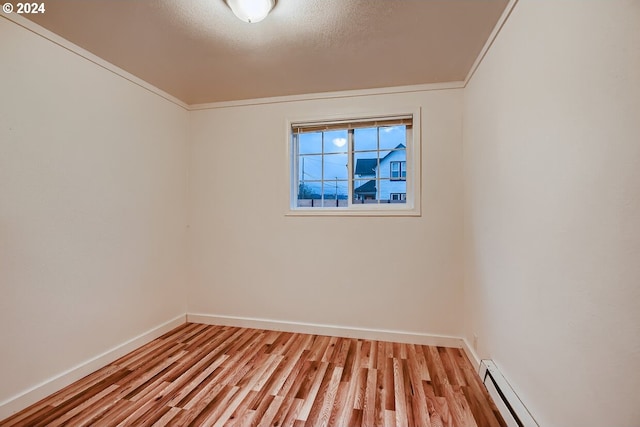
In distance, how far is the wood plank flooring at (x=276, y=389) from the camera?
5.13ft

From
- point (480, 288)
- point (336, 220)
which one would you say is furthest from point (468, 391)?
point (336, 220)

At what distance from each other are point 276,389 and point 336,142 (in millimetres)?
2253

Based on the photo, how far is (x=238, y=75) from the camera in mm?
2365

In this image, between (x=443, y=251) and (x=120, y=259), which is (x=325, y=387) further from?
(x=120, y=259)

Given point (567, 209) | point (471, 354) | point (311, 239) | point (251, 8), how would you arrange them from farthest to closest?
point (311, 239)
point (471, 354)
point (251, 8)
point (567, 209)

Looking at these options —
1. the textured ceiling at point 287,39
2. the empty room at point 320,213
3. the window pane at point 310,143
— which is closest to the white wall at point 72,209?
the empty room at point 320,213

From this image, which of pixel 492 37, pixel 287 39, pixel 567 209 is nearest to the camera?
pixel 567 209

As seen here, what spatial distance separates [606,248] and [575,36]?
804mm

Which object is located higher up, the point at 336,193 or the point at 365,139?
the point at 365,139

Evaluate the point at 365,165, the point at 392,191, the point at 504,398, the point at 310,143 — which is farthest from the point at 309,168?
the point at 504,398

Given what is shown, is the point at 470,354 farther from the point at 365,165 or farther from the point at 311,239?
the point at 365,165

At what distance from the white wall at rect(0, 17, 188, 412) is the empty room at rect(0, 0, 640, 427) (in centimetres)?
1

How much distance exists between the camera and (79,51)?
1934mm

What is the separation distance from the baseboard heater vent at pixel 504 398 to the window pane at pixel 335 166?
1960 millimetres
